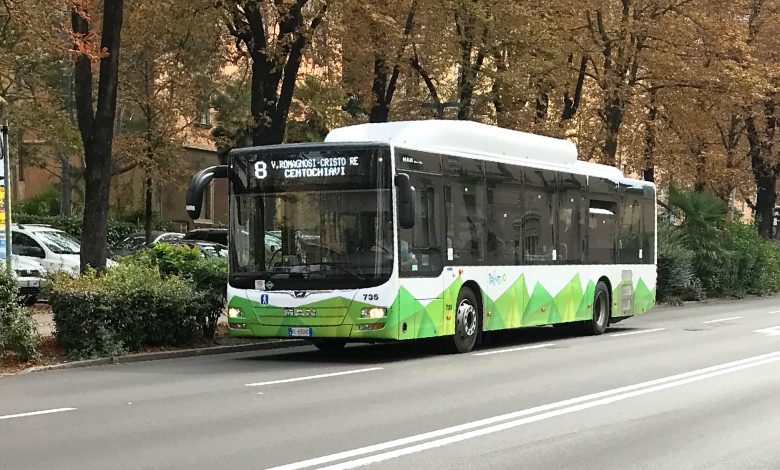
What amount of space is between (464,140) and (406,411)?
727 centimetres

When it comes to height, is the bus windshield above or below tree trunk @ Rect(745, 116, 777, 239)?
below

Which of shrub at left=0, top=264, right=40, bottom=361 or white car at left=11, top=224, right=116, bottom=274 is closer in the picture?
shrub at left=0, top=264, right=40, bottom=361

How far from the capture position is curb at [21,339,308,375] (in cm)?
1472

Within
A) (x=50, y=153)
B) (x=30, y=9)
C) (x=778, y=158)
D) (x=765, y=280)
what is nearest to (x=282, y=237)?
(x=30, y=9)

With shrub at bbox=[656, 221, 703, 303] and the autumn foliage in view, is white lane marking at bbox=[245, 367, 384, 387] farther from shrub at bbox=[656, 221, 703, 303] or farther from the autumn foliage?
shrub at bbox=[656, 221, 703, 303]

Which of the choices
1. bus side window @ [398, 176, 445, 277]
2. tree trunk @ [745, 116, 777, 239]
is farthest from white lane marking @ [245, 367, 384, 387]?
tree trunk @ [745, 116, 777, 239]

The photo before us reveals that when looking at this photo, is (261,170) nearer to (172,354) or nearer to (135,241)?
(172,354)

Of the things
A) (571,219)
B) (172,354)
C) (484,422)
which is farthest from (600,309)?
(484,422)

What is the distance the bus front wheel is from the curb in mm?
6022

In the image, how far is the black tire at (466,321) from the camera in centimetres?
1661

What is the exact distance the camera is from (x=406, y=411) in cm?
1055

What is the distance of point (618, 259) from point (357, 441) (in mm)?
14370

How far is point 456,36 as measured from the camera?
2734 cm

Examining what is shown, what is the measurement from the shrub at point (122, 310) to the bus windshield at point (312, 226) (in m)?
1.39
